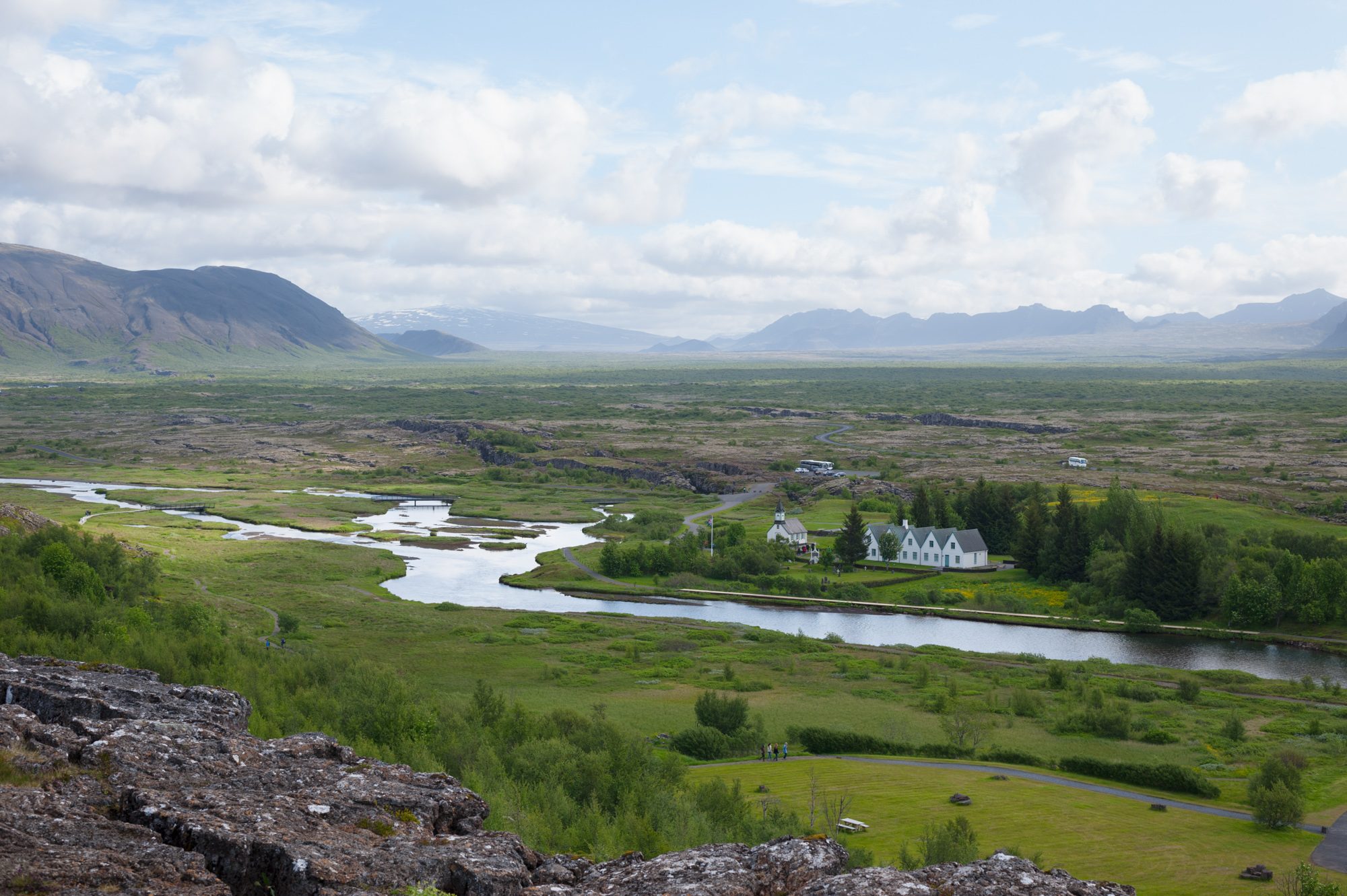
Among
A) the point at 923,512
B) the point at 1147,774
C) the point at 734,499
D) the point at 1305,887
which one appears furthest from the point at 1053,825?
the point at 734,499

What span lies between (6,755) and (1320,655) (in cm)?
8278

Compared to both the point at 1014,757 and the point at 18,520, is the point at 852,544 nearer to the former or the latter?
the point at 1014,757

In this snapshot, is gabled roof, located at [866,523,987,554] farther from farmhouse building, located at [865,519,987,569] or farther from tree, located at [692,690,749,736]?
tree, located at [692,690,749,736]

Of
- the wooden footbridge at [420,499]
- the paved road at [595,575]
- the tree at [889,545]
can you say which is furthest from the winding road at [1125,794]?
the wooden footbridge at [420,499]

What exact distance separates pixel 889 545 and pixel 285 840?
306 feet

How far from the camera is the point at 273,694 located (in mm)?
40250

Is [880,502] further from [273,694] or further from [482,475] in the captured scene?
[273,694]

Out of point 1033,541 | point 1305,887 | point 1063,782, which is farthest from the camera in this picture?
point 1033,541

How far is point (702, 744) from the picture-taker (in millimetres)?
51469

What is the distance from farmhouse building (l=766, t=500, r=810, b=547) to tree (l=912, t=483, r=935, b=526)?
41.8 feet

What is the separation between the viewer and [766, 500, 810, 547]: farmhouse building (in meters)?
108

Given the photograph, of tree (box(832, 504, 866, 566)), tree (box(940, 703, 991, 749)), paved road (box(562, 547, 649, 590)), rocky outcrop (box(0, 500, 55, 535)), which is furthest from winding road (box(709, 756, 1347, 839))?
tree (box(832, 504, 866, 566))

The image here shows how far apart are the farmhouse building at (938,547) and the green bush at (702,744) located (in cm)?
5656

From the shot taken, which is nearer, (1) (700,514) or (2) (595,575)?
(2) (595,575)
